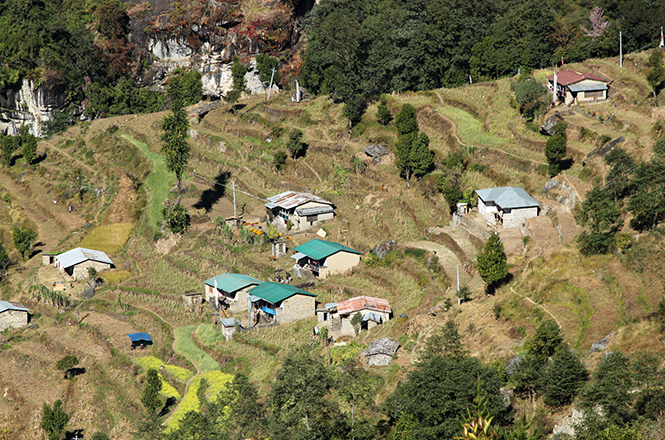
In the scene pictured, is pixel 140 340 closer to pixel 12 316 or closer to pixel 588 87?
pixel 12 316

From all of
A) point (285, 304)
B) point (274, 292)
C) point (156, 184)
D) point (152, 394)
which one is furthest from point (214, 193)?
point (152, 394)

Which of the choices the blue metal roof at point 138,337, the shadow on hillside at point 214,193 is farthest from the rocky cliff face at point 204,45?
Result: the blue metal roof at point 138,337

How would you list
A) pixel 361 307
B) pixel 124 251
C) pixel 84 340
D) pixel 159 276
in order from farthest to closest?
pixel 124 251 → pixel 159 276 → pixel 84 340 → pixel 361 307

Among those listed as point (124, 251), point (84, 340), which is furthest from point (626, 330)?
point (124, 251)

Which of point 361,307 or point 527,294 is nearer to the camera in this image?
point 527,294

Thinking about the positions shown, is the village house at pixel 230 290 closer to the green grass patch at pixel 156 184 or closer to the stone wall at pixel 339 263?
the stone wall at pixel 339 263

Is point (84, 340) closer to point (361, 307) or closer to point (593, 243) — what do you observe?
point (361, 307)
